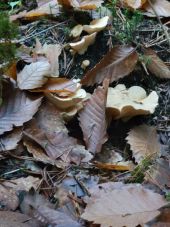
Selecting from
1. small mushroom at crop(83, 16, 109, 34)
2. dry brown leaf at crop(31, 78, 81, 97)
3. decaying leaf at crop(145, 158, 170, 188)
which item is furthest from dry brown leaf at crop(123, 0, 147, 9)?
decaying leaf at crop(145, 158, 170, 188)

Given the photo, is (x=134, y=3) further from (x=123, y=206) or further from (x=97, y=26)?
(x=123, y=206)

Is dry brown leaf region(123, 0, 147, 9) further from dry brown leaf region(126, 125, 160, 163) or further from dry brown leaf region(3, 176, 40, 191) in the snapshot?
dry brown leaf region(3, 176, 40, 191)

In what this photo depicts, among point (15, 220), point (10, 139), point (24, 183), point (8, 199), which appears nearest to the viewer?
point (15, 220)

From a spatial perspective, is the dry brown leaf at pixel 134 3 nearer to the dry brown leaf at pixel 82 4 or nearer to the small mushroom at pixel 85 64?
the dry brown leaf at pixel 82 4

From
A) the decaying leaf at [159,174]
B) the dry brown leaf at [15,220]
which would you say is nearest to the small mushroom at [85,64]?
the decaying leaf at [159,174]

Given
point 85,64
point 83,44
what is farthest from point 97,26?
point 85,64

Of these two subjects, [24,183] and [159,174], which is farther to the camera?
[159,174]
